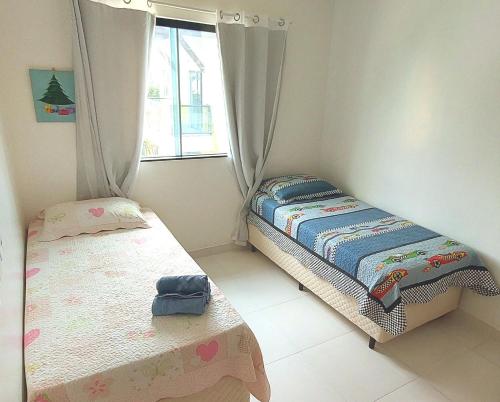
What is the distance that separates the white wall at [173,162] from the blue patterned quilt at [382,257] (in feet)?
2.41

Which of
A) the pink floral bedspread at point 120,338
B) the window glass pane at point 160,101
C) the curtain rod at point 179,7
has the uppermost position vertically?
the curtain rod at point 179,7

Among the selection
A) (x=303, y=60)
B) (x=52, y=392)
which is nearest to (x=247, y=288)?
(x=52, y=392)

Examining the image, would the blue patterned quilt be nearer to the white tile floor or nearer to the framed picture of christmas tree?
the white tile floor

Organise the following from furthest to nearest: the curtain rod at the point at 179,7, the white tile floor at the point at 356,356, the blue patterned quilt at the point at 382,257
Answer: the curtain rod at the point at 179,7
the blue patterned quilt at the point at 382,257
the white tile floor at the point at 356,356

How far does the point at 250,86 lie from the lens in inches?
109

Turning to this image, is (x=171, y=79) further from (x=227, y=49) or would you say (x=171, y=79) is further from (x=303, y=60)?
(x=303, y=60)

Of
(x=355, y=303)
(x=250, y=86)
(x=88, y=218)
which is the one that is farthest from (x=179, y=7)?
(x=355, y=303)

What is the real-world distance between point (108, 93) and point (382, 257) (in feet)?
7.05

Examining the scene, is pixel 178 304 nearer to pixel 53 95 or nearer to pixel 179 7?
pixel 53 95

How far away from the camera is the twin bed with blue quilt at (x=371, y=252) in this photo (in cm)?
181

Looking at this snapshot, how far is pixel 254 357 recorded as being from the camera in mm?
1396

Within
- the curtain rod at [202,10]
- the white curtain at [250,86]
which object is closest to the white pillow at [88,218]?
the white curtain at [250,86]

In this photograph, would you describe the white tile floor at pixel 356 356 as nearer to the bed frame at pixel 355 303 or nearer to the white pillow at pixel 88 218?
the bed frame at pixel 355 303

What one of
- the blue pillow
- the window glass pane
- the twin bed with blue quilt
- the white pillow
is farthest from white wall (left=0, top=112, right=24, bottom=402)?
the blue pillow
